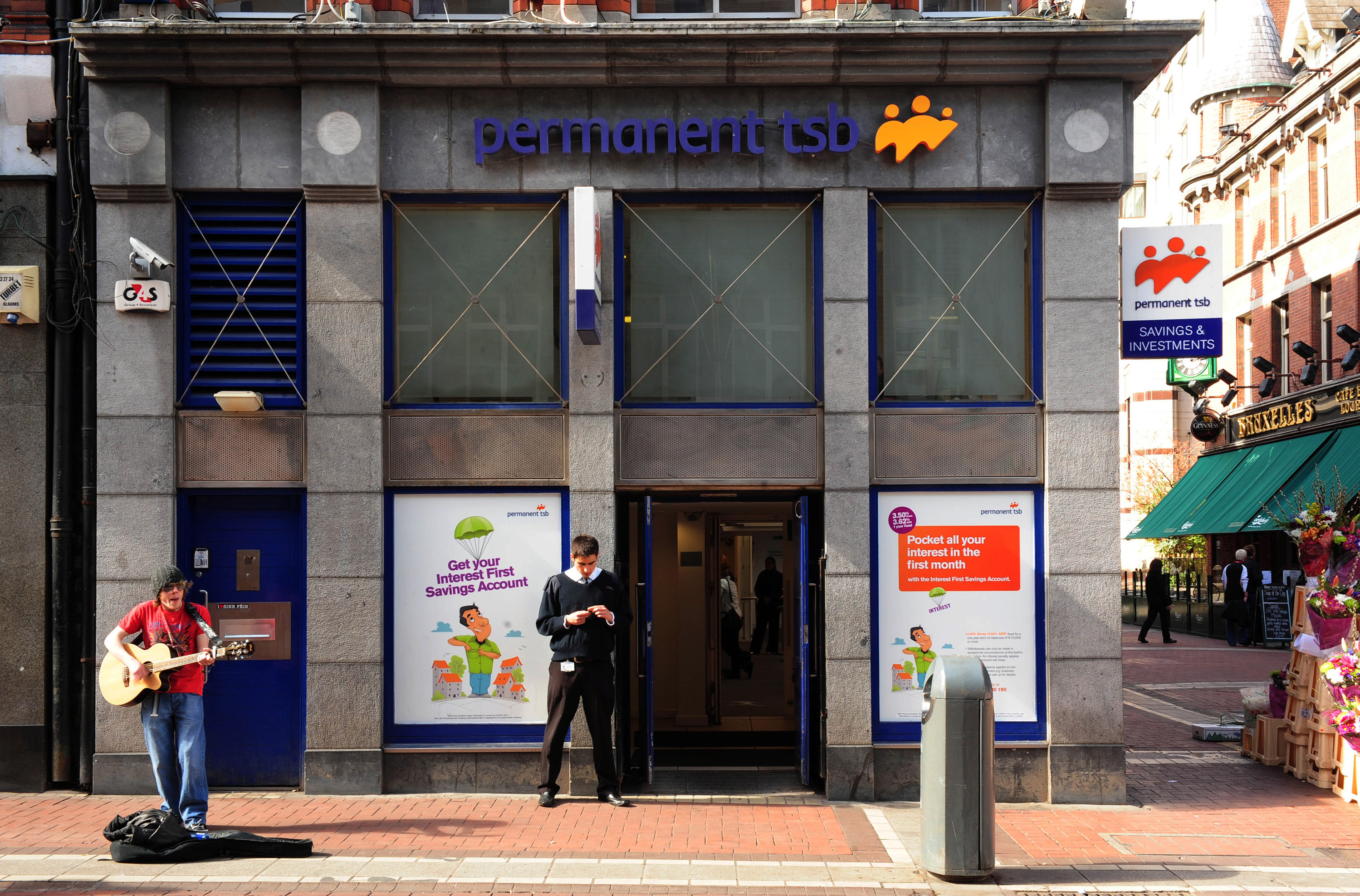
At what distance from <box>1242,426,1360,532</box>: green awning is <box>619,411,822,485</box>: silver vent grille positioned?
15338mm

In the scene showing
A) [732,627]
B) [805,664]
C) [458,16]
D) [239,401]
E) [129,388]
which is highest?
[458,16]

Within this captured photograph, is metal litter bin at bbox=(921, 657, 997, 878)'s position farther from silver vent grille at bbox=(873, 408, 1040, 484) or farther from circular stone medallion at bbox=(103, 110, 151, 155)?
circular stone medallion at bbox=(103, 110, 151, 155)

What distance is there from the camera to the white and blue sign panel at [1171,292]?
381 inches

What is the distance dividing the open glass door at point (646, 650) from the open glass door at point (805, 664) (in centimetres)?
126

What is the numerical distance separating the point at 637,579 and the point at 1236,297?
26001 millimetres

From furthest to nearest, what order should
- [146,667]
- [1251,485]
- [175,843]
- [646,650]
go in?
[1251,485] → [646,650] → [146,667] → [175,843]

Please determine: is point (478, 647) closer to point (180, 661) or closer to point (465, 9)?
point (180, 661)

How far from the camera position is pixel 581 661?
913cm

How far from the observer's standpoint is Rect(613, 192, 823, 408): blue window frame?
9.78 metres

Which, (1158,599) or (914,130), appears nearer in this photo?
(914,130)

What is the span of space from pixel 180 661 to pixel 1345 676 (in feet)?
29.6

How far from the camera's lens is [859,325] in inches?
378

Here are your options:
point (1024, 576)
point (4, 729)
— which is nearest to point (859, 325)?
point (1024, 576)

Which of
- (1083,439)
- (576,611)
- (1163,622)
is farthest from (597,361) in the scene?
(1163,622)
